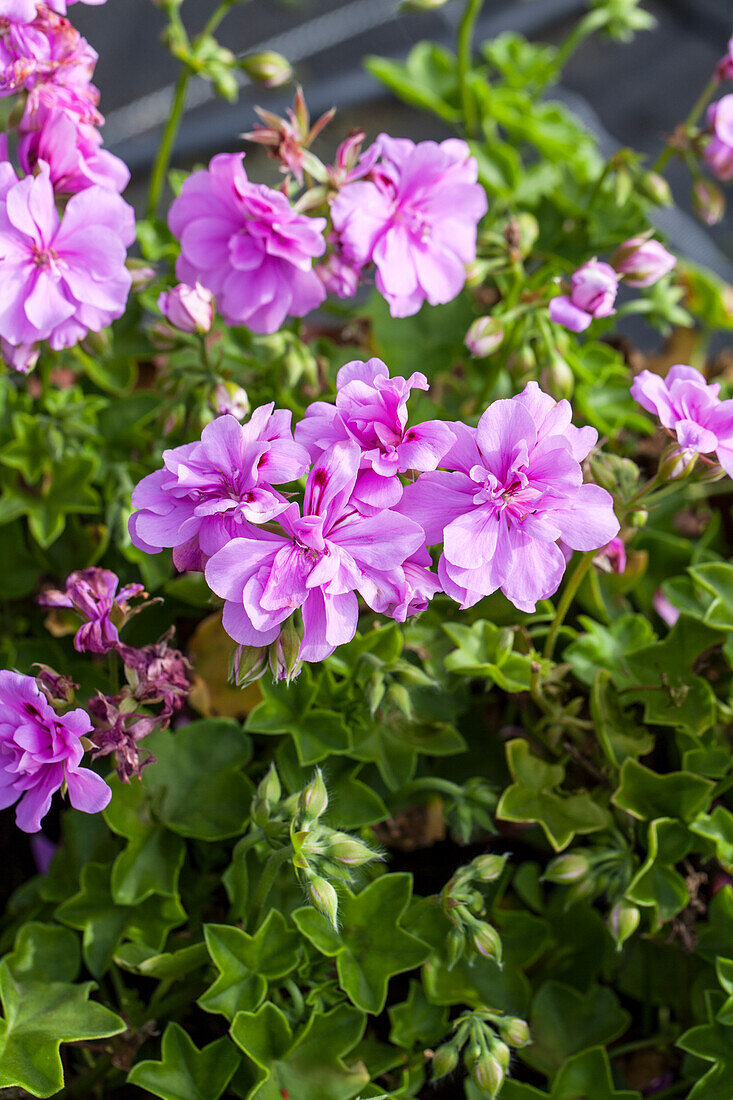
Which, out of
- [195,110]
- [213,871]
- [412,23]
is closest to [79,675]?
[213,871]

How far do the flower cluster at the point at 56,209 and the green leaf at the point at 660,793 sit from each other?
0.56 m

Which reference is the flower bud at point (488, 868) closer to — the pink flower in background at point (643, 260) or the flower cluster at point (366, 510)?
the flower cluster at point (366, 510)

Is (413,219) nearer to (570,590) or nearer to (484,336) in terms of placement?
(484,336)

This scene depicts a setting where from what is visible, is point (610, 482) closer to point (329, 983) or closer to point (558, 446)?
point (558, 446)

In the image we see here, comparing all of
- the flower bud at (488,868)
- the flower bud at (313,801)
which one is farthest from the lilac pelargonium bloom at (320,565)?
the flower bud at (488,868)

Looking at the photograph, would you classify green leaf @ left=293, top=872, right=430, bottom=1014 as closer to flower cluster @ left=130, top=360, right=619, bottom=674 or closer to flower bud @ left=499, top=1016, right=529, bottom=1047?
flower bud @ left=499, top=1016, right=529, bottom=1047

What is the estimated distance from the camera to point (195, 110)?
96.1 inches

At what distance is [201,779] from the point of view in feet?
3.02

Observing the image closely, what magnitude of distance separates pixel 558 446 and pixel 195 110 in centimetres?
209

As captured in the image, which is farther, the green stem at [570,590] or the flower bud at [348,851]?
the green stem at [570,590]

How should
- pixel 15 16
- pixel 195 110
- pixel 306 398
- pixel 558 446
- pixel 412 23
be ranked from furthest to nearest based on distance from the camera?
pixel 412 23 < pixel 195 110 < pixel 306 398 < pixel 15 16 < pixel 558 446

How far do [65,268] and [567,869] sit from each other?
60 cm

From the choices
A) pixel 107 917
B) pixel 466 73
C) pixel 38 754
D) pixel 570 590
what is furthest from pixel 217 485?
pixel 466 73

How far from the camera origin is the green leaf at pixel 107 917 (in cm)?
87
